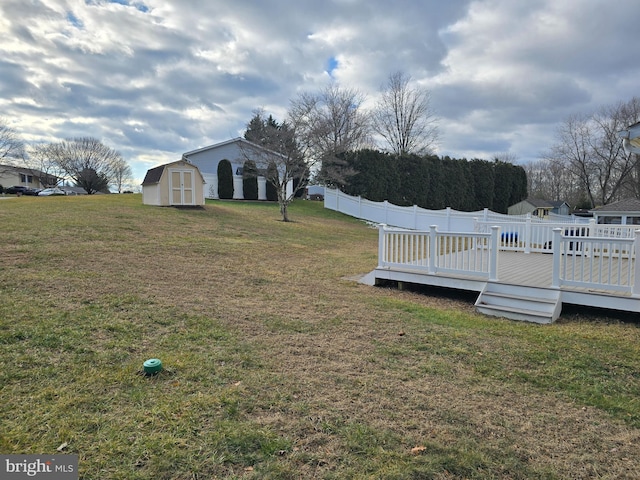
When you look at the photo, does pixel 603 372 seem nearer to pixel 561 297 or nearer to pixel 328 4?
pixel 561 297

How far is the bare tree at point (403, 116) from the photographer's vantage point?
36500mm

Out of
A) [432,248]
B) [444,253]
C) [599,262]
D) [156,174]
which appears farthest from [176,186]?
[599,262]

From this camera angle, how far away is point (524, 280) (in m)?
6.33

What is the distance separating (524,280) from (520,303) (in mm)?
854

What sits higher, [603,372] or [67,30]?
[67,30]

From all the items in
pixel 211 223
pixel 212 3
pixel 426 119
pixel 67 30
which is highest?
pixel 426 119

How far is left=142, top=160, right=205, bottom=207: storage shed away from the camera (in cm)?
1588

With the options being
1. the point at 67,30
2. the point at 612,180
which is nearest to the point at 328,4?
the point at 67,30

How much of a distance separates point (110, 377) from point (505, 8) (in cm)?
1246

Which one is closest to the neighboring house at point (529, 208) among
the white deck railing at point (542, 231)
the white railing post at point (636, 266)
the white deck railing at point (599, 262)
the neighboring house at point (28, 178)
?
the white deck railing at point (542, 231)

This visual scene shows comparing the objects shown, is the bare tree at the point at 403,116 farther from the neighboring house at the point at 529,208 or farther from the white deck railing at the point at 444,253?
the white deck railing at the point at 444,253

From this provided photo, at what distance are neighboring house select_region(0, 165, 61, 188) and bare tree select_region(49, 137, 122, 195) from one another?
19.7 ft

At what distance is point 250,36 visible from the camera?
12.3 meters

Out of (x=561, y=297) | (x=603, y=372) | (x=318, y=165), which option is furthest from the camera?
(x=318, y=165)
